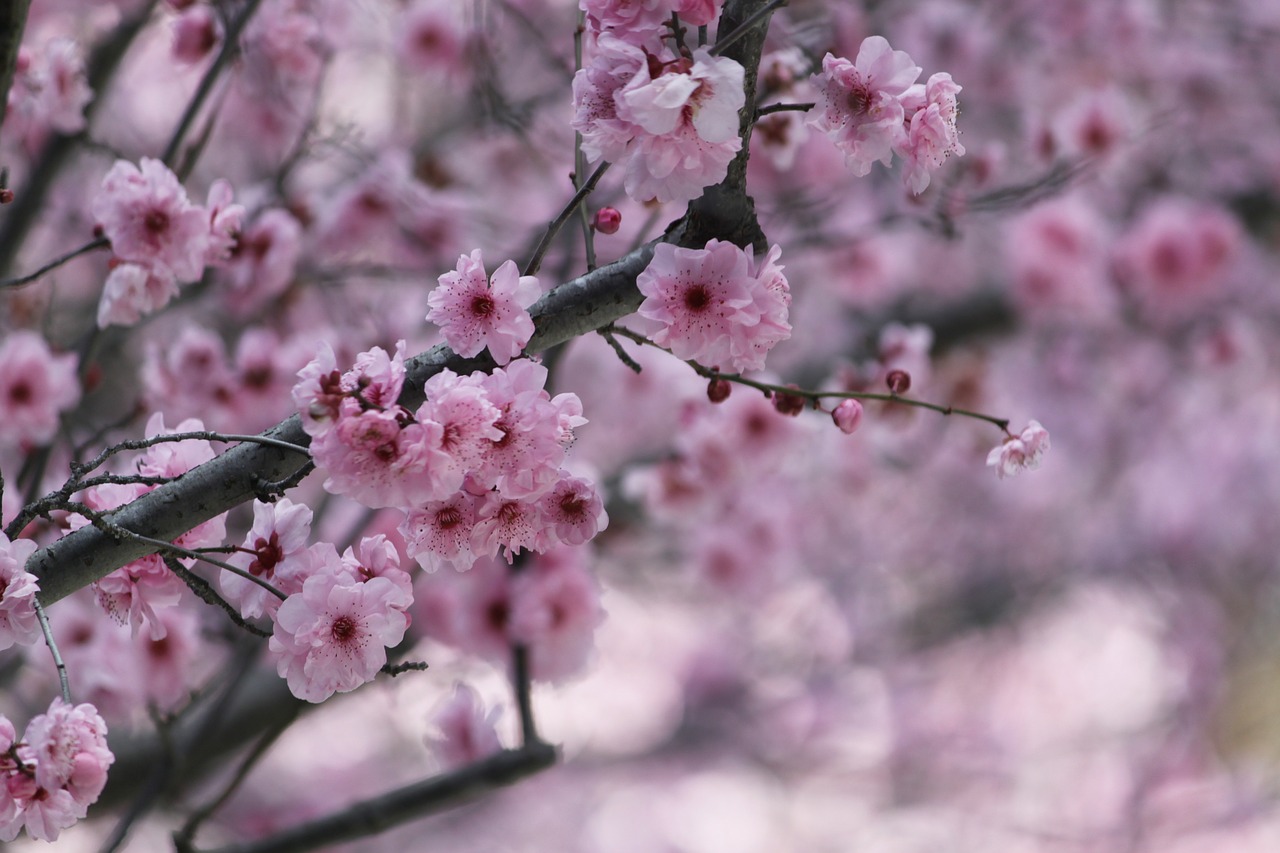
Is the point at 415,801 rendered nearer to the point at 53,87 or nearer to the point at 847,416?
the point at 847,416

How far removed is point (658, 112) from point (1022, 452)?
0.74 m

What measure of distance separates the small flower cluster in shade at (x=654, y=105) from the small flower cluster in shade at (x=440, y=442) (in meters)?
0.28

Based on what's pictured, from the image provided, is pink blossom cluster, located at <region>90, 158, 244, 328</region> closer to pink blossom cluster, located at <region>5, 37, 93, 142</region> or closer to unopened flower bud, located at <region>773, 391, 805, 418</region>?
pink blossom cluster, located at <region>5, 37, 93, 142</region>

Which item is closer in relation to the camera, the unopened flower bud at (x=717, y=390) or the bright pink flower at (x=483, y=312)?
the bright pink flower at (x=483, y=312)

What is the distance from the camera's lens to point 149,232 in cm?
193

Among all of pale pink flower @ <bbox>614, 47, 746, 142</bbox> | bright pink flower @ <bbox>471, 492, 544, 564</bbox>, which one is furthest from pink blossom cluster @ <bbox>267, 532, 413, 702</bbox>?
pale pink flower @ <bbox>614, 47, 746, 142</bbox>

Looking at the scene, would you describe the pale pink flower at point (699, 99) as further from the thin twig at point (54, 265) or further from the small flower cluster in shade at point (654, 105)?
the thin twig at point (54, 265)

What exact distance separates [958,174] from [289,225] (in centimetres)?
171

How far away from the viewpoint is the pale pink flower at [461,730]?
255 cm

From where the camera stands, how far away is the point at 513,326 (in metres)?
1.32

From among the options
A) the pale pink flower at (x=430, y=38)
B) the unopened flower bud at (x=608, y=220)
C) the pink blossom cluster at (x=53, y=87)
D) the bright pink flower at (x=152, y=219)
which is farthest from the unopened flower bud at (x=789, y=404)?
the pale pink flower at (x=430, y=38)

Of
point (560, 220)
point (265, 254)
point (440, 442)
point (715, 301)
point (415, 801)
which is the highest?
point (265, 254)

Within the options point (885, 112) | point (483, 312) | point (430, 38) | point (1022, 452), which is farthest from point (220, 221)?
point (430, 38)

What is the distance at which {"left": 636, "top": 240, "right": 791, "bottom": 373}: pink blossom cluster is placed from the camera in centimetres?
133
